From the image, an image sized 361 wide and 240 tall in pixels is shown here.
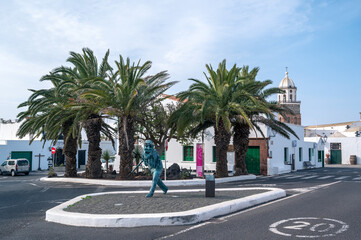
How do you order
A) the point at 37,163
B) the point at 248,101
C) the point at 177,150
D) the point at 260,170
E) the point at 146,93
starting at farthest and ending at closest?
the point at 37,163 < the point at 177,150 < the point at 260,170 < the point at 248,101 < the point at 146,93

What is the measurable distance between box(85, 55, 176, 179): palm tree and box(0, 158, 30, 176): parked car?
14.4m

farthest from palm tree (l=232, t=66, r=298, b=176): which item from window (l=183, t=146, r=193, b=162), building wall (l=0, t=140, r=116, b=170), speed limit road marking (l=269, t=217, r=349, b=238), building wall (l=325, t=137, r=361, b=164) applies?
building wall (l=325, t=137, r=361, b=164)

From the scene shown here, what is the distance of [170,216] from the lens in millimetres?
8539

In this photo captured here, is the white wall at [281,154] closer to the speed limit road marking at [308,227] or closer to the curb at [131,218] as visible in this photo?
the speed limit road marking at [308,227]

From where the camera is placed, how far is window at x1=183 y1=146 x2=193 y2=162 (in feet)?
105

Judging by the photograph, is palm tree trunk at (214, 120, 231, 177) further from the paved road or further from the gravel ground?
Result: the paved road

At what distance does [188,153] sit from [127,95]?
513 inches

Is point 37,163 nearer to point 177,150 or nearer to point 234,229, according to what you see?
point 177,150

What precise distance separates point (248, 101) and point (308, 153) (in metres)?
21.6

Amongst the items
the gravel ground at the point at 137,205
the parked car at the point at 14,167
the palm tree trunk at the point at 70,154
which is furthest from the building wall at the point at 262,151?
the parked car at the point at 14,167

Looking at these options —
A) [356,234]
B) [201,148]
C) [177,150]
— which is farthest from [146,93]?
[356,234]

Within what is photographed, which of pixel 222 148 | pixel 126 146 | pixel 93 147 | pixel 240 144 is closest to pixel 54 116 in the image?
pixel 93 147

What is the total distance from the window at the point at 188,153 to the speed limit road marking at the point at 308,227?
2313cm

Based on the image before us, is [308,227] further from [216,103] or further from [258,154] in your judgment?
[258,154]
